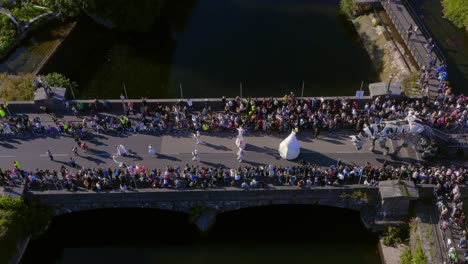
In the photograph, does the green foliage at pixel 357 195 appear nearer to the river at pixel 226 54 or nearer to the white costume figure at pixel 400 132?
the white costume figure at pixel 400 132

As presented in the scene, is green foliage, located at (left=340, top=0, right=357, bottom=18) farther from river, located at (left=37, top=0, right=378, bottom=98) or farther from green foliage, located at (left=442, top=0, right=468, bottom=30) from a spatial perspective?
green foliage, located at (left=442, top=0, right=468, bottom=30)

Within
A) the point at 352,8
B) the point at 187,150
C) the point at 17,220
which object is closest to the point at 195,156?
the point at 187,150

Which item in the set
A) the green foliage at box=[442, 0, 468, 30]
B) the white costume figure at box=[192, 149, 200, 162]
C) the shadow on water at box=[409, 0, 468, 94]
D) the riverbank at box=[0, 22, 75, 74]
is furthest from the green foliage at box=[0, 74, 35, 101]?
the green foliage at box=[442, 0, 468, 30]

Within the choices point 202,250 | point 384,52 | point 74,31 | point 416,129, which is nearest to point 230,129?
point 202,250

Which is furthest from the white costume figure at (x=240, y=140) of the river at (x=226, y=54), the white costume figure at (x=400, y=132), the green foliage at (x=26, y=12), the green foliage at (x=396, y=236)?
the green foliage at (x=26, y=12)

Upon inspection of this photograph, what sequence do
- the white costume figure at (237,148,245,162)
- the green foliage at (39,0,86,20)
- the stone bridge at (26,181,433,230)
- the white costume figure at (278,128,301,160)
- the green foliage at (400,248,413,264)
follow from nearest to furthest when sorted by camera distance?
the green foliage at (400,248,413,264)
the stone bridge at (26,181,433,230)
the white costume figure at (278,128,301,160)
the white costume figure at (237,148,245,162)
the green foliage at (39,0,86,20)

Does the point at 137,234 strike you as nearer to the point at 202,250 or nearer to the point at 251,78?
the point at 202,250
